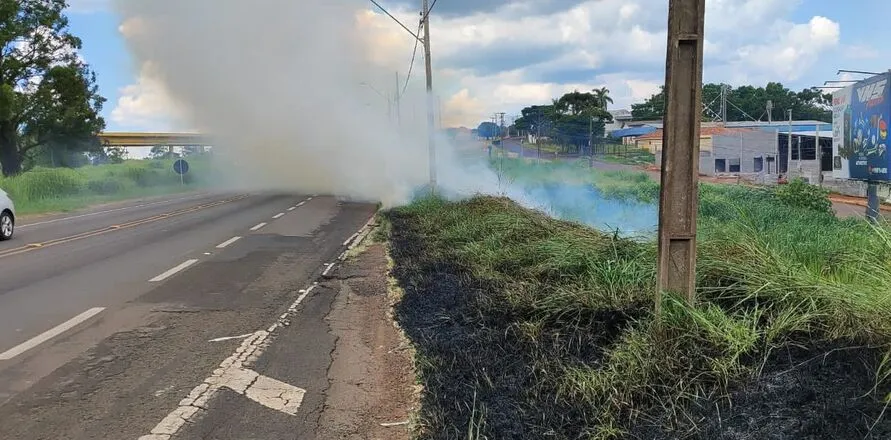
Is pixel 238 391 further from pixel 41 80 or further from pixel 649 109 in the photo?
pixel 649 109

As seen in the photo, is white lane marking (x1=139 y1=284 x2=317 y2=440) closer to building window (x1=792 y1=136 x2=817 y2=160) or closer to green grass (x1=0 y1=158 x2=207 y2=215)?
green grass (x1=0 y1=158 x2=207 y2=215)

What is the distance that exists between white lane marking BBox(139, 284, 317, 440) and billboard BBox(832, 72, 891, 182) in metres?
13.4

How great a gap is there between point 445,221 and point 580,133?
2390 inches

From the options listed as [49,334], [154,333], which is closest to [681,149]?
[154,333]

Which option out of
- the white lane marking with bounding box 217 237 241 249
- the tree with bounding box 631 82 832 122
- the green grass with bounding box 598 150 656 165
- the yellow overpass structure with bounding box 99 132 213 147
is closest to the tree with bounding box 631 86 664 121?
the tree with bounding box 631 82 832 122

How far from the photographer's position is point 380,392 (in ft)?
16.7

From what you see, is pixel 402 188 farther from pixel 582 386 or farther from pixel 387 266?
pixel 582 386

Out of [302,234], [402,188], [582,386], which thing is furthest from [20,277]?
[402,188]

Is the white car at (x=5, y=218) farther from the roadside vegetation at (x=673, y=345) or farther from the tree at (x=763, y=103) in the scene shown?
the tree at (x=763, y=103)

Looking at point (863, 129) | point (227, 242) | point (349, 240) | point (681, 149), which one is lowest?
point (349, 240)

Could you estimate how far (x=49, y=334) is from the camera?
6453 mm

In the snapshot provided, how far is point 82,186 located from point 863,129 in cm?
3269

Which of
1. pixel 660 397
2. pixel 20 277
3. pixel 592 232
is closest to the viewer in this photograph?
pixel 660 397

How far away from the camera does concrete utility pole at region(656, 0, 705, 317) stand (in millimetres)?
4664
